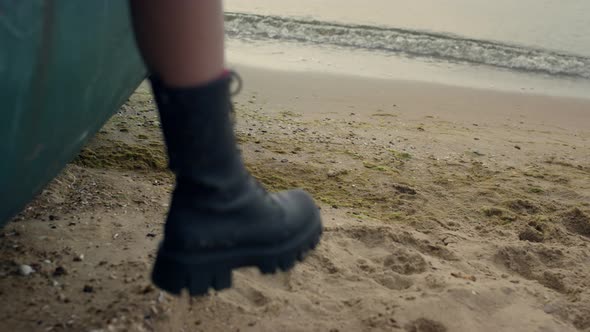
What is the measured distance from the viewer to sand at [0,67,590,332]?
1946mm

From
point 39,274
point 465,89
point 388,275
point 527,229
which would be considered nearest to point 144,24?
point 39,274

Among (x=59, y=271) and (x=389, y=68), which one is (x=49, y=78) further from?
(x=389, y=68)

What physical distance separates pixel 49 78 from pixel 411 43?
214 inches

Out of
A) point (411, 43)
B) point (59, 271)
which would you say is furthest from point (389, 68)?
point (59, 271)

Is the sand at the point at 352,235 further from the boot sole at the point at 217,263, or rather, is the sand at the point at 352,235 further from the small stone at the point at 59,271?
the boot sole at the point at 217,263

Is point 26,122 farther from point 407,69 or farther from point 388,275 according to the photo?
point 407,69

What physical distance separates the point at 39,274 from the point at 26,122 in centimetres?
70

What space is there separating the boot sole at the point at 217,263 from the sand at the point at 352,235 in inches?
18.8

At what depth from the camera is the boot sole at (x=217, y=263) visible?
1381 mm

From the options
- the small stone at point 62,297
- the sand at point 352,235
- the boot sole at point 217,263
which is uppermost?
the boot sole at point 217,263

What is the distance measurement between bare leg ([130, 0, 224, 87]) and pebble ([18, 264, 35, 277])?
0.94 metres

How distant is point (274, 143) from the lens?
3.45 meters

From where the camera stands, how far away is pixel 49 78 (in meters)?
1.43

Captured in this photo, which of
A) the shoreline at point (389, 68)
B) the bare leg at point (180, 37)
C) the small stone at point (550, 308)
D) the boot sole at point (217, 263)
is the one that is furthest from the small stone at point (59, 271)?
the shoreline at point (389, 68)
